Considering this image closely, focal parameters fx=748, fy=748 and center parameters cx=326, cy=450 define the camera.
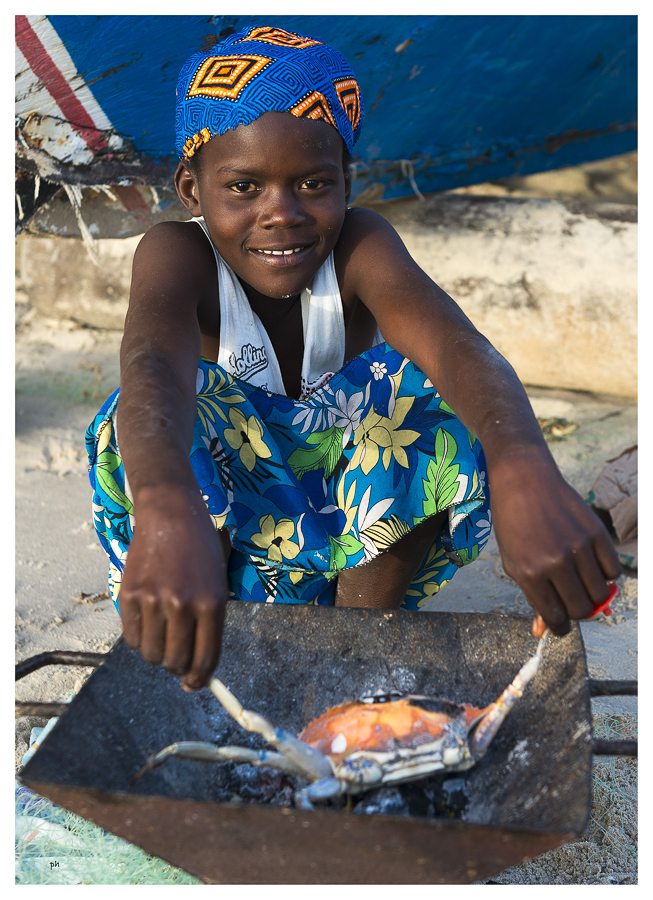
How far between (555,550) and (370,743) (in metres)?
0.44

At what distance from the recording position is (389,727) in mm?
1212

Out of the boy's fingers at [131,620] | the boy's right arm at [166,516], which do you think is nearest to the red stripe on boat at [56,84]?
the boy's right arm at [166,516]

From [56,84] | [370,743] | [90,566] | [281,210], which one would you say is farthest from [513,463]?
[56,84]

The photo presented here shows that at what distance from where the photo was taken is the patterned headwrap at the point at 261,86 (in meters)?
1.55

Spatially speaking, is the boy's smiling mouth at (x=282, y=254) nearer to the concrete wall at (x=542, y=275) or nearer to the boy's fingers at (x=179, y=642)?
the boy's fingers at (x=179, y=642)

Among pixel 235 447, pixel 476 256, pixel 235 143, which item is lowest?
pixel 476 256

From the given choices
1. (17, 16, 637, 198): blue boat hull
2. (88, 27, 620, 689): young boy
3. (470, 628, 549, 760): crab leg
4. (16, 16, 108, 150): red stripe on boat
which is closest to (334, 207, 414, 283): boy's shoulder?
(88, 27, 620, 689): young boy

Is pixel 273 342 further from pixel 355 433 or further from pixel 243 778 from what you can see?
pixel 243 778

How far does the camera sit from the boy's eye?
5.23 ft

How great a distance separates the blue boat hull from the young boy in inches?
44.0

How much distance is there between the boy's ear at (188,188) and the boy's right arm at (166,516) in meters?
0.46
